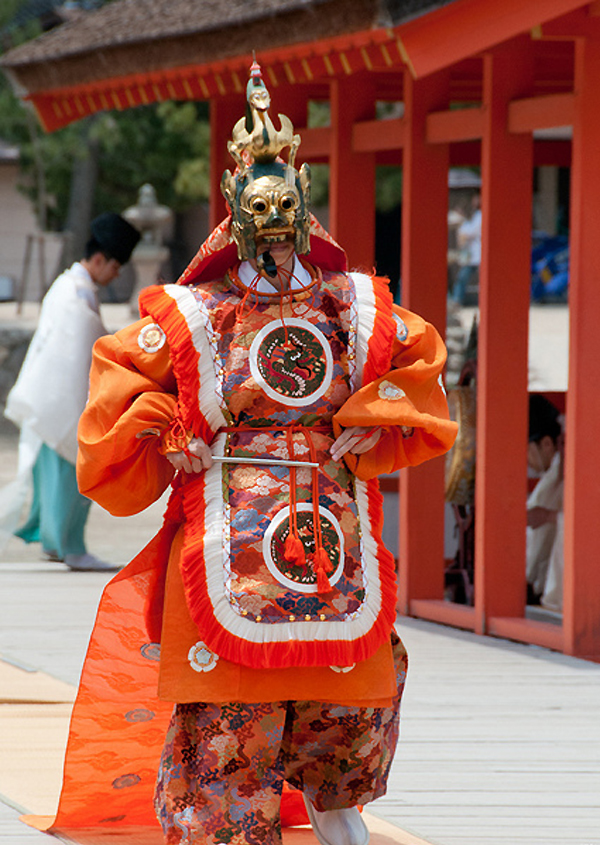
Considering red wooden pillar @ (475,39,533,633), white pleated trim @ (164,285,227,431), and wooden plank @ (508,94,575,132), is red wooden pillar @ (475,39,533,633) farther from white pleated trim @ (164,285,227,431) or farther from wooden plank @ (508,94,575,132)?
white pleated trim @ (164,285,227,431)

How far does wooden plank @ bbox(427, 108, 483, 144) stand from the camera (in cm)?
563

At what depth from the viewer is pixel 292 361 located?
3.02m

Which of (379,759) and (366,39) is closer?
(379,759)

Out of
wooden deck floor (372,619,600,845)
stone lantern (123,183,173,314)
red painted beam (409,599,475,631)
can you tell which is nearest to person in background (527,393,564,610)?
red painted beam (409,599,475,631)

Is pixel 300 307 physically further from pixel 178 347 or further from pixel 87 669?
pixel 87 669

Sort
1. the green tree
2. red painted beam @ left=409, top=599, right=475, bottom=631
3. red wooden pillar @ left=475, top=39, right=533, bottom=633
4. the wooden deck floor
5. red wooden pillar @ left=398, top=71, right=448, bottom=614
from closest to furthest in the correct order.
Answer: the wooden deck floor
red wooden pillar @ left=475, top=39, right=533, bottom=633
red painted beam @ left=409, top=599, right=475, bottom=631
red wooden pillar @ left=398, top=71, right=448, bottom=614
the green tree

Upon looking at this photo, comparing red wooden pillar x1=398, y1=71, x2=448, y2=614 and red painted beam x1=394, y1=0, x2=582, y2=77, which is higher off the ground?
red painted beam x1=394, y1=0, x2=582, y2=77

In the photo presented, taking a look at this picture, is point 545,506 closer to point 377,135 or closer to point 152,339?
point 377,135

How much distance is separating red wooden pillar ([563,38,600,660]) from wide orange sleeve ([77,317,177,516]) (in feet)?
7.82

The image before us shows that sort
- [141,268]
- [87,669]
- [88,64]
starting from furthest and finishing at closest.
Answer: [141,268] < [88,64] < [87,669]

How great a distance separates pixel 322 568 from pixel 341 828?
24.6 inches

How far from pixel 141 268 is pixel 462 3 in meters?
15.7

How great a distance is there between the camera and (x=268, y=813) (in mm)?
2967

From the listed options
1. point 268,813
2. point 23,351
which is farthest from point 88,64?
point 23,351
